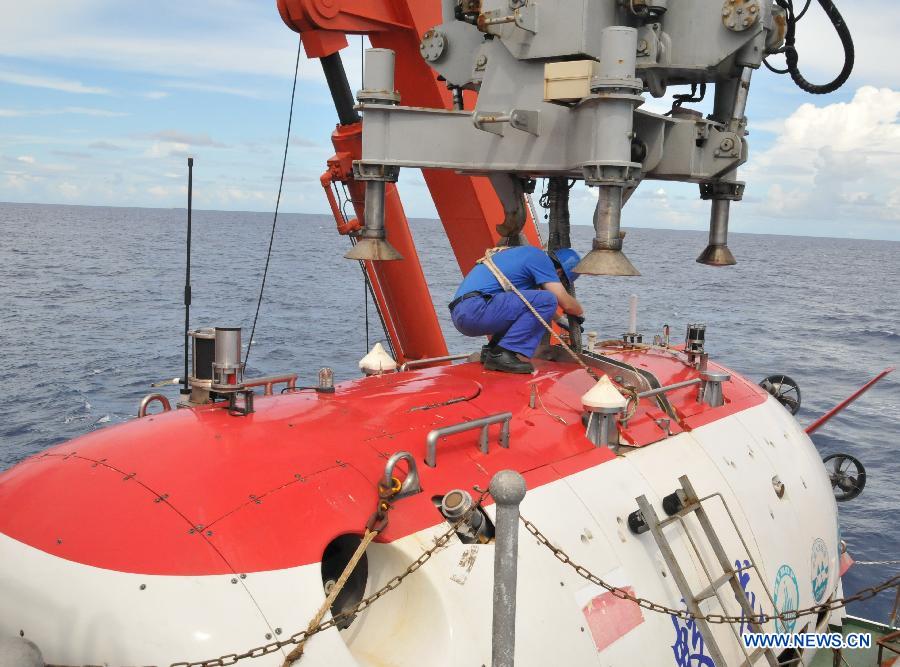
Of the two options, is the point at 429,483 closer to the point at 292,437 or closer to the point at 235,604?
the point at 292,437

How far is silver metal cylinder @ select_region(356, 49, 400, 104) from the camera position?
695cm

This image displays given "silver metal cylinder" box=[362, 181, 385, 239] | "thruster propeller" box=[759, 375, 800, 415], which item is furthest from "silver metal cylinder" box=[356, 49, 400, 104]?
"thruster propeller" box=[759, 375, 800, 415]

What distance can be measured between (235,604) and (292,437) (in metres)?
1.35

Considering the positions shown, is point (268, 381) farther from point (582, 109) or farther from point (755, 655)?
point (755, 655)

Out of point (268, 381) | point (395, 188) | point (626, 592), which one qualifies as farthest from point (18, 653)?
point (395, 188)

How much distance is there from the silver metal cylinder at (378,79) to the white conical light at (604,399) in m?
2.93

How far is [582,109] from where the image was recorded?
6656mm

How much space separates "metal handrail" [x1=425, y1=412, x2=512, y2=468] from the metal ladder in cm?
104

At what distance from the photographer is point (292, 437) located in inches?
204

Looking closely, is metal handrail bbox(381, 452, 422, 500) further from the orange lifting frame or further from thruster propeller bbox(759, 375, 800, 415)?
thruster propeller bbox(759, 375, 800, 415)

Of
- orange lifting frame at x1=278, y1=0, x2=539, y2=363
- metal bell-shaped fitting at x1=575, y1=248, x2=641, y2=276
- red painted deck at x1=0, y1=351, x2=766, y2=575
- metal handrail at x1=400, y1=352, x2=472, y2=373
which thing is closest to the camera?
red painted deck at x1=0, y1=351, x2=766, y2=575

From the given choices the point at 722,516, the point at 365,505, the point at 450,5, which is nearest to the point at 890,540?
the point at 722,516

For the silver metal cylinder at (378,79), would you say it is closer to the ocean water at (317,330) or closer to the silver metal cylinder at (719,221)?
the silver metal cylinder at (719,221)

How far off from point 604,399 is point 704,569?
4.40 ft
